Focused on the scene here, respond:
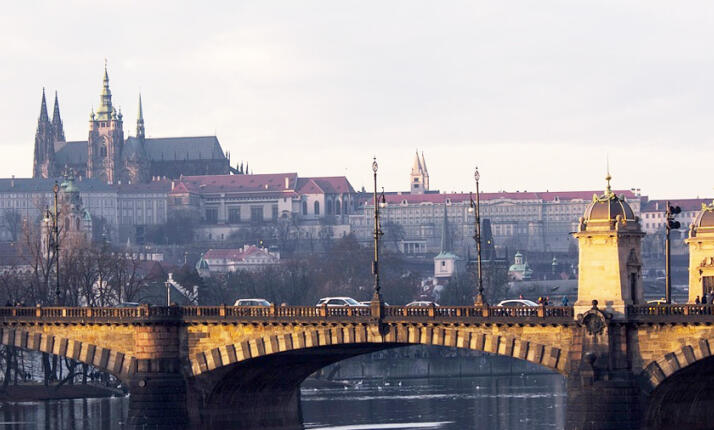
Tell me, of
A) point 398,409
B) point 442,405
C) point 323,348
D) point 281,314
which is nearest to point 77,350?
point 281,314

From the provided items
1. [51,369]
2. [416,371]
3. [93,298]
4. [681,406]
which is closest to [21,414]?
[51,369]

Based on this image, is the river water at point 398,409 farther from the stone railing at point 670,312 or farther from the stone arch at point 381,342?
the stone railing at point 670,312

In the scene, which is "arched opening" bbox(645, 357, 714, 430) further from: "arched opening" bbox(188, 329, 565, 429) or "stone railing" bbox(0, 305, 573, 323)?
"stone railing" bbox(0, 305, 573, 323)

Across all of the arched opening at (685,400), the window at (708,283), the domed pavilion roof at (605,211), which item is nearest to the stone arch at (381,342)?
the arched opening at (685,400)

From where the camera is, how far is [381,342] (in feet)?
260

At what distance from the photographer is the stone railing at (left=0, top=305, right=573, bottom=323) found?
251 feet

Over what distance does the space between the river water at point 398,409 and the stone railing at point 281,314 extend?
5145 millimetres

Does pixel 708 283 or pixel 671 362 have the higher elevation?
pixel 708 283

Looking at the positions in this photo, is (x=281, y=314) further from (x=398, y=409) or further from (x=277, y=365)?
(x=398, y=409)

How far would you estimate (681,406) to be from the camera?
79.4m

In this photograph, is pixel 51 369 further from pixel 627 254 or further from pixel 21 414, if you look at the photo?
pixel 627 254

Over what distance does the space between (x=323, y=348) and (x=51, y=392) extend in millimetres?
44888

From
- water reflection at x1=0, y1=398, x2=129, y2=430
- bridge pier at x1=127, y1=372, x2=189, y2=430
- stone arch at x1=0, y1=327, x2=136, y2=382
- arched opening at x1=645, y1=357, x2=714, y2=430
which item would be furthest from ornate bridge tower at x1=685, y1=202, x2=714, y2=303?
water reflection at x1=0, y1=398, x2=129, y2=430

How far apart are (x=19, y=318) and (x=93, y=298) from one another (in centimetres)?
5300
